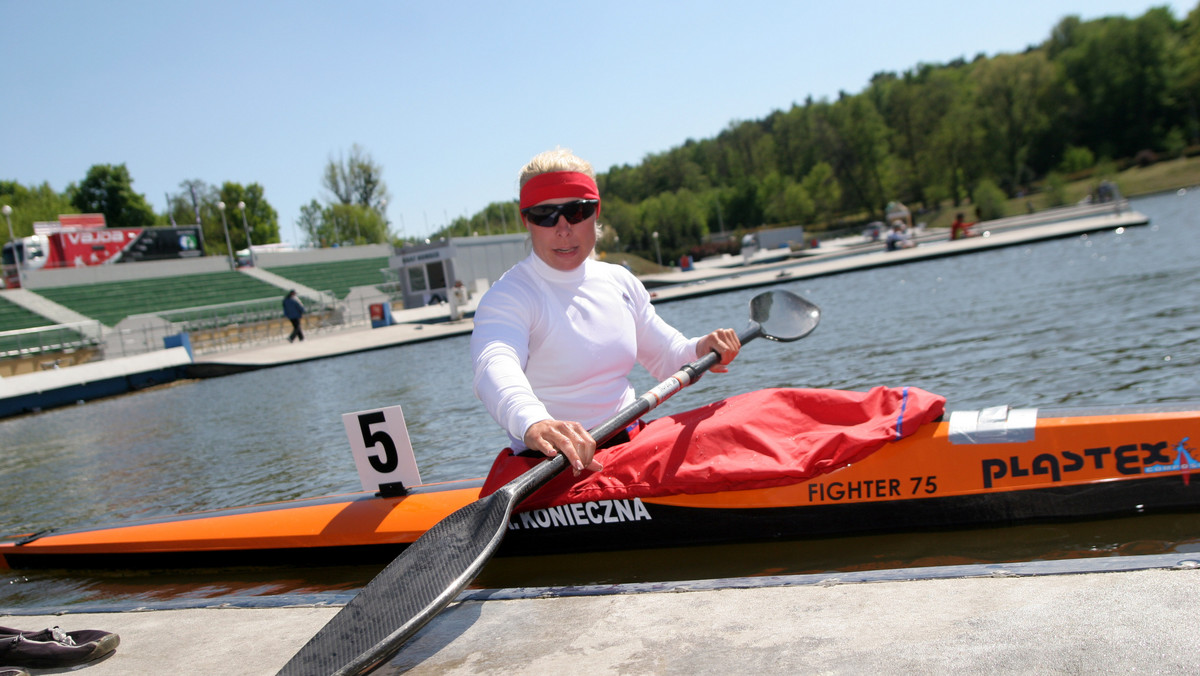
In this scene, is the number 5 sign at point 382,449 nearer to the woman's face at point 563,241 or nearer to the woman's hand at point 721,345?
the woman's face at point 563,241

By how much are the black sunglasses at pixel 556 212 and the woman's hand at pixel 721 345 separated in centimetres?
76

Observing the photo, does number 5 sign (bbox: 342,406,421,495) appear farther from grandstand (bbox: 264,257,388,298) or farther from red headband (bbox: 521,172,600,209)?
grandstand (bbox: 264,257,388,298)

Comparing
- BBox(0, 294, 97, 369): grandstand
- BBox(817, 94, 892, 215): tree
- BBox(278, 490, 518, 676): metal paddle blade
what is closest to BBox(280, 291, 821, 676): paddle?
BBox(278, 490, 518, 676): metal paddle blade

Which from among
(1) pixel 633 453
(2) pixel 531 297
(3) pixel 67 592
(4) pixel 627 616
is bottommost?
(3) pixel 67 592

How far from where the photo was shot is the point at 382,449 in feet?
13.6

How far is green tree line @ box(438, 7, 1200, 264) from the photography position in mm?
78438

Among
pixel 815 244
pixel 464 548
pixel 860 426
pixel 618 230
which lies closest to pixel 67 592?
pixel 464 548

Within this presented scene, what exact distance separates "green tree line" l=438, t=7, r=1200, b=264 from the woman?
221 ft

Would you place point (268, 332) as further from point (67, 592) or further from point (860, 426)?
point (860, 426)

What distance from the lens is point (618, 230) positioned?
80438mm

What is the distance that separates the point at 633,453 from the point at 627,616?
39.5 inches

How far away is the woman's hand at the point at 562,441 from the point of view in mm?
2570

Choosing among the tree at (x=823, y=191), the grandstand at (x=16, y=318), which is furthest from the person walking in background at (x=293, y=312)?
the tree at (x=823, y=191)

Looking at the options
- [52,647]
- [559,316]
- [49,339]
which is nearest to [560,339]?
[559,316]
